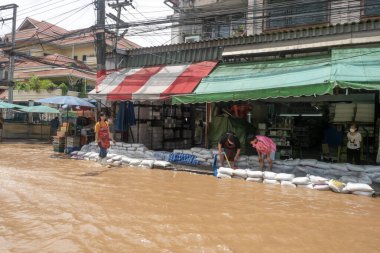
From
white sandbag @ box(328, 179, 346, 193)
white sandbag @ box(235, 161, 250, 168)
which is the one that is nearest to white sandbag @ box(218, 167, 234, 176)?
white sandbag @ box(235, 161, 250, 168)

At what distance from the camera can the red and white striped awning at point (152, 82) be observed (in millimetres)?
11070

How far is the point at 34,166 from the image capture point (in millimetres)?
10867

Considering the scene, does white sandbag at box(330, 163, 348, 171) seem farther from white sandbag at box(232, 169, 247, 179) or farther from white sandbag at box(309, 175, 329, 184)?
white sandbag at box(232, 169, 247, 179)

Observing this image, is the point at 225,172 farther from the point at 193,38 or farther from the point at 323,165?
the point at 193,38

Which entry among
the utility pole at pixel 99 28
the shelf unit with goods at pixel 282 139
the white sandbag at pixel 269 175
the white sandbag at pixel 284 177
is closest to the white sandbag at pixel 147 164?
the white sandbag at pixel 269 175

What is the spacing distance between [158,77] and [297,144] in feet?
19.7

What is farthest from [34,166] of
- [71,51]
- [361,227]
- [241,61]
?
[71,51]

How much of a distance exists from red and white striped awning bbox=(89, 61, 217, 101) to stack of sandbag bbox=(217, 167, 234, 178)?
2816mm

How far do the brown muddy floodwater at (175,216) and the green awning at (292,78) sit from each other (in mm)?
2494

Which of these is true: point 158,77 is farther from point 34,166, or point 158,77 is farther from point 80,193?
point 80,193

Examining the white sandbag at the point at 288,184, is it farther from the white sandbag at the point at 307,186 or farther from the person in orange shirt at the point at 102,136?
the person in orange shirt at the point at 102,136

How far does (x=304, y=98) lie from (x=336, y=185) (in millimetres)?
4876

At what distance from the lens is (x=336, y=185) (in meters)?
7.69

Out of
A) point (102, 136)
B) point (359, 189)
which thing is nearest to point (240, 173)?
point (359, 189)
